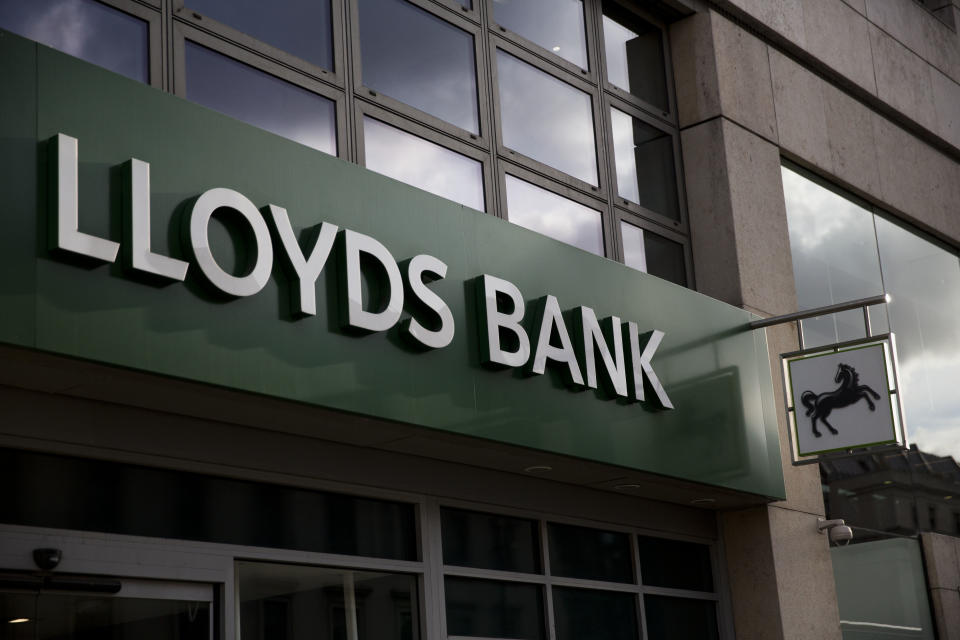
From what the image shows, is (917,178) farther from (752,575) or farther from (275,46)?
(275,46)

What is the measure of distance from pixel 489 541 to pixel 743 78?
634 cm

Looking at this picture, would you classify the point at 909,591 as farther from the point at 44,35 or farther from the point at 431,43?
the point at 44,35

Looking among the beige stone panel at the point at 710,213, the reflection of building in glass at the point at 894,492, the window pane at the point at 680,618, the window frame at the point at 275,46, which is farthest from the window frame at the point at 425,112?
the reflection of building in glass at the point at 894,492

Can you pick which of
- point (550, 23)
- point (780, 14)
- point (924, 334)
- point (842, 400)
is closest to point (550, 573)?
point (842, 400)

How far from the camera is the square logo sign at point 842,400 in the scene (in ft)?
36.6

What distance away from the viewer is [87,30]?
7.63 meters

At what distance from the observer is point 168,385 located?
22.4ft

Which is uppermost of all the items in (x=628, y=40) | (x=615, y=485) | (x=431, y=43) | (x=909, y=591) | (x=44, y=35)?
(x=628, y=40)

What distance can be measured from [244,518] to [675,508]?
199 inches

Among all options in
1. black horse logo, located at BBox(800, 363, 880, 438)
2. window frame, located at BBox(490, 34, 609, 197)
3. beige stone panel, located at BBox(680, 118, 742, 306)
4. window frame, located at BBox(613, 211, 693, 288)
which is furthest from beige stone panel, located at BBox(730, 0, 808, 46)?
black horse logo, located at BBox(800, 363, 880, 438)

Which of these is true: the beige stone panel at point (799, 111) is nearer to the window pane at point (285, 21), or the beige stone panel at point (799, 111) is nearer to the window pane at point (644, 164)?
the window pane at point (644, 164)

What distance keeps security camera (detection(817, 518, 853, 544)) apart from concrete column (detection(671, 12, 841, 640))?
98mm

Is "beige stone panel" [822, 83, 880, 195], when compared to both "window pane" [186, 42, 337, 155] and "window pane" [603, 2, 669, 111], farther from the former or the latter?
"window pane" [186, 42, 337, 155]

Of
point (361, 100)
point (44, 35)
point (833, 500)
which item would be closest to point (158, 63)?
point (44, 35)
